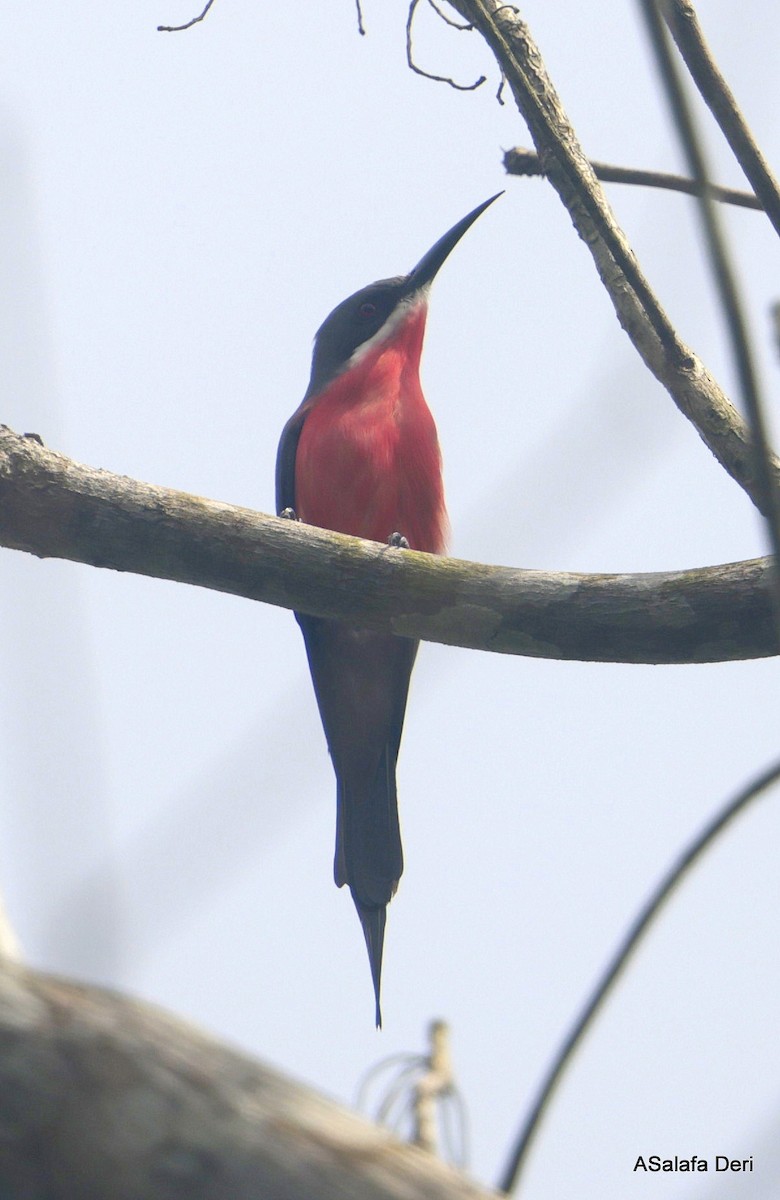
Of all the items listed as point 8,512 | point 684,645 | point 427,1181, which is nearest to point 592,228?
point 684,645

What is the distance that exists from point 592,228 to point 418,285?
1.96 meters

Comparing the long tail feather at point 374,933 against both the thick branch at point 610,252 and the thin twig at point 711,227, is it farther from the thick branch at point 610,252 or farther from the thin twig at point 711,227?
the thin twig at point 711,227

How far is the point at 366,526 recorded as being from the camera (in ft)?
15.4

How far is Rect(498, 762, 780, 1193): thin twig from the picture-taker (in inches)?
64.1

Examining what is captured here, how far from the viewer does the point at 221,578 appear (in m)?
3.11

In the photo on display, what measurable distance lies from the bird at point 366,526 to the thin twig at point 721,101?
1950mm

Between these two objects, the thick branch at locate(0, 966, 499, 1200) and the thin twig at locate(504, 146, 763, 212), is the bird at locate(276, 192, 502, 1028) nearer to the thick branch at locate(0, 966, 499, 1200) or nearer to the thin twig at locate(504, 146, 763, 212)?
the thin twig at locate(504, 146, 763, 212)

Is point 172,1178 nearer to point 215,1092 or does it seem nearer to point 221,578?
point 215,1092

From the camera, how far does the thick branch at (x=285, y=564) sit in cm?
301

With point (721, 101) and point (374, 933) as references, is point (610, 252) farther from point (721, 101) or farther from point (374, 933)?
point (374, 933)

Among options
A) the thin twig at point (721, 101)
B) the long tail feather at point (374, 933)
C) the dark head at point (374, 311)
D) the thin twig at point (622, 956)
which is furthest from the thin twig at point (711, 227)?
the dark head at point (374, 311)

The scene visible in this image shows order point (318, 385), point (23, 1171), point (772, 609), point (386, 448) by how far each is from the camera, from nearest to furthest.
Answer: point (23, 1171)
point (772, 609)
point (386, 448)
point (318, 385)

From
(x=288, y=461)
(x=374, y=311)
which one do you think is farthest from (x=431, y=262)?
(x=288, y=461)

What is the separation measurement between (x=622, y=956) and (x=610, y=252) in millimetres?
2319
